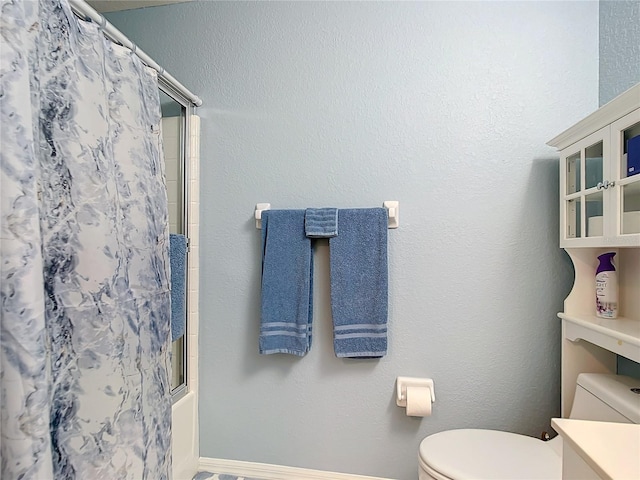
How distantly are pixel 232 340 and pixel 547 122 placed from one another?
1.64 m

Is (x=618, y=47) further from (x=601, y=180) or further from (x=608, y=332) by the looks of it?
(x=608, y=332)

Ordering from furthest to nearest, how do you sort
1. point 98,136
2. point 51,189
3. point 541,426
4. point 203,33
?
point 203,33
point 541,426
point 98,136
point 51,189

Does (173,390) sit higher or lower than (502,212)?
lower

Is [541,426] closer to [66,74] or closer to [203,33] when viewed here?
[66,74]

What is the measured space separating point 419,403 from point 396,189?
0.88 metres

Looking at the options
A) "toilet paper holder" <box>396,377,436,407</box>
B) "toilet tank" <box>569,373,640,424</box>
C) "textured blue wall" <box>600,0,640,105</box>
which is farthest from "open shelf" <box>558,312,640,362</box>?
"textured blue wall" <box>600,0,640,105</box>

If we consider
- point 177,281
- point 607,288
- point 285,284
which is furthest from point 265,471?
point 607,288

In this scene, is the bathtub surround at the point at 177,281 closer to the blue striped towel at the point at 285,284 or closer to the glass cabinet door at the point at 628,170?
the blue striped towel at the point at 285,284

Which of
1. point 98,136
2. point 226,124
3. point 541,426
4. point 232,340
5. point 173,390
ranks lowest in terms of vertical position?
point 541,426

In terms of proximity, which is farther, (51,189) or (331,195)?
(331,195)

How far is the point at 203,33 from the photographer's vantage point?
174cm

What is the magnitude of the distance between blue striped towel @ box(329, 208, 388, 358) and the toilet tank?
68cm

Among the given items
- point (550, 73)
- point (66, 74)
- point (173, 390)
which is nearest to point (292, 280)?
point (173, 390)

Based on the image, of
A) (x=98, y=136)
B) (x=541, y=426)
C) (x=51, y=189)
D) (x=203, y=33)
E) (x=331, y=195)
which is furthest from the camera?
(x=203, y=33)
